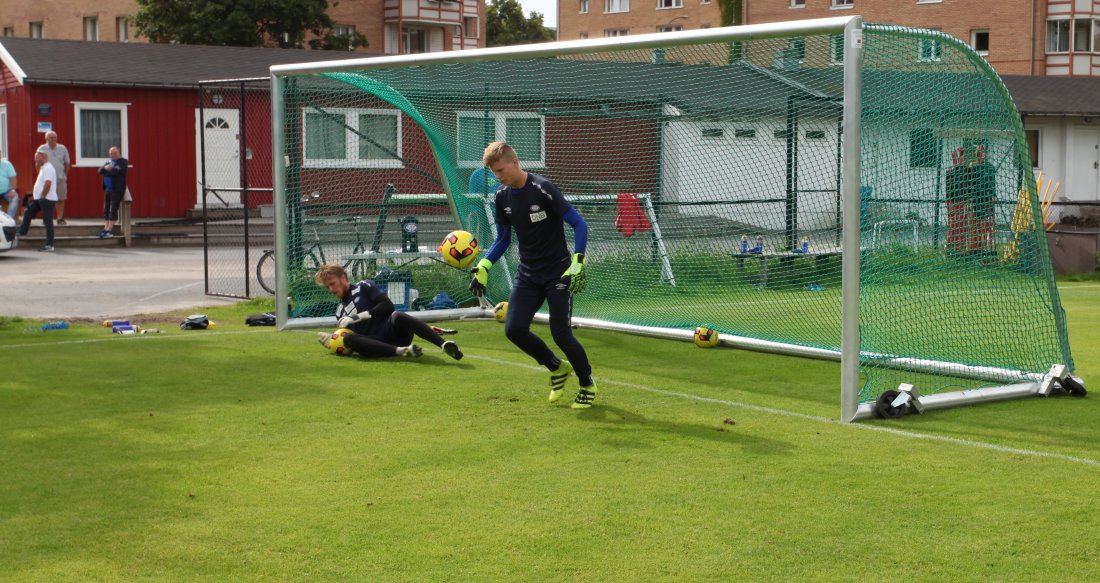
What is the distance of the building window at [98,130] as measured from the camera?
102 feet

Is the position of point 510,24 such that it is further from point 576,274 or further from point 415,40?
point 576,274

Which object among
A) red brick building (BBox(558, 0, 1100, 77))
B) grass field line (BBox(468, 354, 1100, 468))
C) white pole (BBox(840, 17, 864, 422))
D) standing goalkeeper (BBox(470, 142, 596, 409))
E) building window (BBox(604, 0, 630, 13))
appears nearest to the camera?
grass field line (BBox(468, 354, 1100, 468))

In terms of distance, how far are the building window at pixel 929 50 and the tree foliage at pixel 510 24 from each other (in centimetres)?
8359

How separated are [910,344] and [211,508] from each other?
21.2 ft

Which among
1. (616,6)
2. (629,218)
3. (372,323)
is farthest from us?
(616,6)

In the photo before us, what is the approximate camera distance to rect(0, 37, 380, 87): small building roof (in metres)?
30.8

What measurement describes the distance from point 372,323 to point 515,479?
4914mm

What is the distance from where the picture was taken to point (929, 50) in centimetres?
926

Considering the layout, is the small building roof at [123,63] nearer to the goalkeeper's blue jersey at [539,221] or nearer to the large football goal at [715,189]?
the large football goal at [715,189]

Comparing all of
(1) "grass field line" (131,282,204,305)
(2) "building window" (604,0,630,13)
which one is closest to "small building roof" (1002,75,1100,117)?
(1) "grass field line" (131,282,204,305)

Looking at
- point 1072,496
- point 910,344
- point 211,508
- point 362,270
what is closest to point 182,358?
point 362,270

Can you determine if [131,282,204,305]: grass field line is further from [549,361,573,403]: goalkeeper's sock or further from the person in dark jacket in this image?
the person in dark jacket

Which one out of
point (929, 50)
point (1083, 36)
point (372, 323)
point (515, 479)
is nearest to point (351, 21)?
point (1083, 36)

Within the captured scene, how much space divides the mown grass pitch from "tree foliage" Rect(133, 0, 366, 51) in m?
41.8
